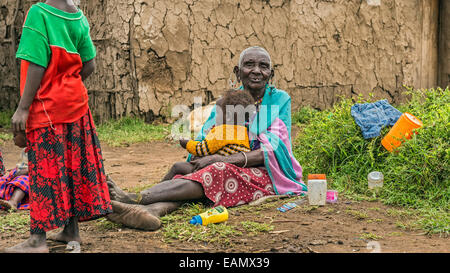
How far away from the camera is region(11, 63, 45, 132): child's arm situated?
253 centimetres

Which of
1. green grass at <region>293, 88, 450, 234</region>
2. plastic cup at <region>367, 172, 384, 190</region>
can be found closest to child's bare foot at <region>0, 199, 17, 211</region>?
green grass at <region>293, 88, 450, 234</region>

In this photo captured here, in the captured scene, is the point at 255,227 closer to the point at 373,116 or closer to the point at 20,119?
the point at 20,119

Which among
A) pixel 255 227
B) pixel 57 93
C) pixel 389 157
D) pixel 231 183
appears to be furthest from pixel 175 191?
pixel 389 157

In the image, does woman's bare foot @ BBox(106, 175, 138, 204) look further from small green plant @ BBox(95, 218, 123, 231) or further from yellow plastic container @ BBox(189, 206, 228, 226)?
yellow plastic container @ BBox(189, 206, 228, 226)

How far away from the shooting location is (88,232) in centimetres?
322

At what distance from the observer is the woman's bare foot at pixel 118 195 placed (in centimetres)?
323

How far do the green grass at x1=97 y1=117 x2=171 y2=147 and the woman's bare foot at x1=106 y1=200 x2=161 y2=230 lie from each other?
3704 mm

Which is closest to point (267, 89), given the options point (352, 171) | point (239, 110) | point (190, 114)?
point (239, 110)

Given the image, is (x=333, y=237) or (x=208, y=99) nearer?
(x=333, y=237)

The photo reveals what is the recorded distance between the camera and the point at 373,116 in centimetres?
455

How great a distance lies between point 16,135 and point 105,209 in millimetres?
599

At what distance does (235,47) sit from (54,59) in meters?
5.59

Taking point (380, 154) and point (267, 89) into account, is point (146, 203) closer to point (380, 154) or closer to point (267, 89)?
point (267, 89)
